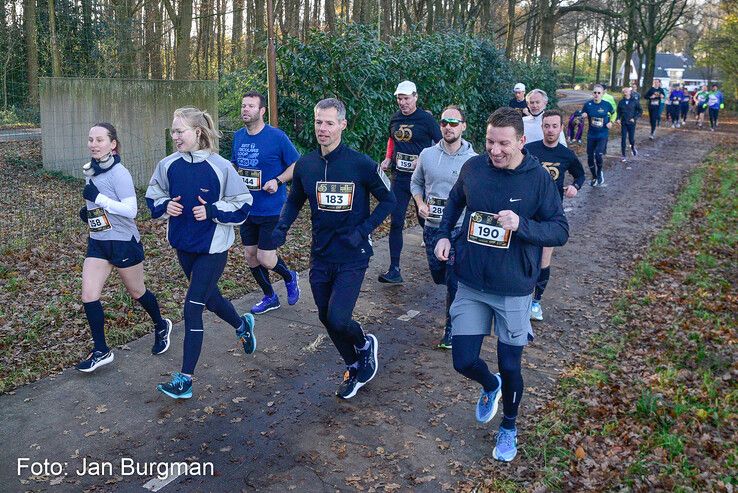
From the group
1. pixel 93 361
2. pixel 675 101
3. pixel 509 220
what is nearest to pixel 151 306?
pixel 93 361

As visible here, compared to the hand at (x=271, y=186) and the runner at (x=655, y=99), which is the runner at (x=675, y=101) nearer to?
the runner at (x=655, y=99)

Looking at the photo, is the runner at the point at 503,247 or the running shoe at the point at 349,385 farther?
the running shoe at the point at 349,385

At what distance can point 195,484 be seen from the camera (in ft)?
13.1

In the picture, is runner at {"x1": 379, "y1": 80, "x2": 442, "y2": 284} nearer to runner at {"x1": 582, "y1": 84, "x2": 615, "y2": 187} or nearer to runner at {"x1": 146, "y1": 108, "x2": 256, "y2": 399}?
runner at {"x1": 146, "y1": 108, "x2": 256, "y2": 399}

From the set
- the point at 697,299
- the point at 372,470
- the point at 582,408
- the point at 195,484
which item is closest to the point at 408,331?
the point at 582,408

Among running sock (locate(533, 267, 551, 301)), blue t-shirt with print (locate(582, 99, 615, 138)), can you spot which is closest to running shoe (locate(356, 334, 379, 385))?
running sock (locate(533, 267, 551, 301))

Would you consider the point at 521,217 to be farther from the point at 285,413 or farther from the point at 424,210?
the point at 285,413

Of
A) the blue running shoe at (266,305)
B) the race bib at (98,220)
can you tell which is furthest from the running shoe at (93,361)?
the blue running shoe at (266,305)

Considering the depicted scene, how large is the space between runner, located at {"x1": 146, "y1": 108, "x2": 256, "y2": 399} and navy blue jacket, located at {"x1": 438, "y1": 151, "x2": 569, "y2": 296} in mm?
1857

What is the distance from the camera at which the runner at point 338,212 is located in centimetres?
476

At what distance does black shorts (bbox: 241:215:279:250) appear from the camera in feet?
21.5

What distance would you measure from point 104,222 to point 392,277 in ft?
12.5

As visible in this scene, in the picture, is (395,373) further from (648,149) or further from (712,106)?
(712,106)

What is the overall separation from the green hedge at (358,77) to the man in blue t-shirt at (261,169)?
16.9 feet
